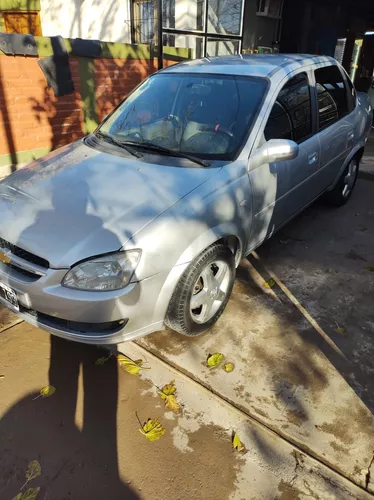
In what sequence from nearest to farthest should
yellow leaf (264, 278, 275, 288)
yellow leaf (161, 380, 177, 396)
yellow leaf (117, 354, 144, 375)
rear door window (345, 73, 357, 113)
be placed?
yellow leaf (161, 380, 177, 396) < yellow leaf (117, 354, 144, 375) < yellow leaf (264, 278, 275, 288) < rear door window (345, 73, 357, 113)

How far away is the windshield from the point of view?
2859 mm

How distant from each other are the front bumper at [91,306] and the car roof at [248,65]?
1942 mm

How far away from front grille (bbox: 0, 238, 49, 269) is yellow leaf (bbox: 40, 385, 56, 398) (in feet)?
2.66

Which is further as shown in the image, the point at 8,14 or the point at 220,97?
the point at 8,14

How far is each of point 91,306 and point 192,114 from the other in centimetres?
183

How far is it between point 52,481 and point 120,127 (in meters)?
2.62

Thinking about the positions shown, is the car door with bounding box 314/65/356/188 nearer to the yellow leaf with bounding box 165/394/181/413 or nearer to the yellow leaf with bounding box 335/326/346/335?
the yellow leaf with bounding box 335/326/346/335

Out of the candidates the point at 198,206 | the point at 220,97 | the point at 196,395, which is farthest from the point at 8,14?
the point at 196,395

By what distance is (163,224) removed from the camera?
221 cm

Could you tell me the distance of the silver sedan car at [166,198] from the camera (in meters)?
2.12

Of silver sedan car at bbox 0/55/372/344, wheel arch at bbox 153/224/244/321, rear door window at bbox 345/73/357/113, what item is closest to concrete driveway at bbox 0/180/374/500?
silver sedan car at bbox 0/55/372/344

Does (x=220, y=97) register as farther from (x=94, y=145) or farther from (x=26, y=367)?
(x=26, y=367)

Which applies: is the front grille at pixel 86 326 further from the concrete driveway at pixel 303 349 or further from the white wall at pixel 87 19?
the white wall at pixel 87 19

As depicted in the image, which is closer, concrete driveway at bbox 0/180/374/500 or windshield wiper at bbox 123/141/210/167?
concrete driveway at bbox 0/180/374/500
